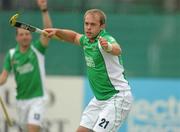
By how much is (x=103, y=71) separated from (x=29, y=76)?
8.49ft

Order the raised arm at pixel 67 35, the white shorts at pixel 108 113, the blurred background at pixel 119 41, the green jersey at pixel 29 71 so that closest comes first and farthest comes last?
the white shorts at pixel 108 113 → the raised arm at pixel 67 35 → the green jersey at pixel 29 71 → the blurred background at pixel 119 41

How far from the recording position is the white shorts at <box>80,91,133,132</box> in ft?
34.4

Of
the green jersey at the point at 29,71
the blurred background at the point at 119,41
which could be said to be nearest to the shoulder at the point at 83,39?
the green jersey at the point at 29,71

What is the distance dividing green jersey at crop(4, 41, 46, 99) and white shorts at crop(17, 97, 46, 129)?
3.1 inches

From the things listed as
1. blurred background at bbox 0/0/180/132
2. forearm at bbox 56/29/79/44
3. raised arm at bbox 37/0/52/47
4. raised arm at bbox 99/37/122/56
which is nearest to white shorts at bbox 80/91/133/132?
raised arm at bbox 99/37/122/56

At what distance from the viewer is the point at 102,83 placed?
10656mm

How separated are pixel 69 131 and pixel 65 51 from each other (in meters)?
1.52

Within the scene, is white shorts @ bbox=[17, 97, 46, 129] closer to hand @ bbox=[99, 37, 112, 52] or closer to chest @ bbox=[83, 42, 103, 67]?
chest @ bbox=[83, 42, 103, 67]

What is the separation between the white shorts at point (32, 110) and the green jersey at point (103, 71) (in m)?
2.30

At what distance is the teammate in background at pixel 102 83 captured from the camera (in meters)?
10.5

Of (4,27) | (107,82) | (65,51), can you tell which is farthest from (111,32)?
(107,82)

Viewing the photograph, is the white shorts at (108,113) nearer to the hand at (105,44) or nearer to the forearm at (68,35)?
the hand at (105,44)

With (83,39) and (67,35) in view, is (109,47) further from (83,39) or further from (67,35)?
(67,35)

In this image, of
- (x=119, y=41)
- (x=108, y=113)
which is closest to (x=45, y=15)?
(x=108, y=113)
